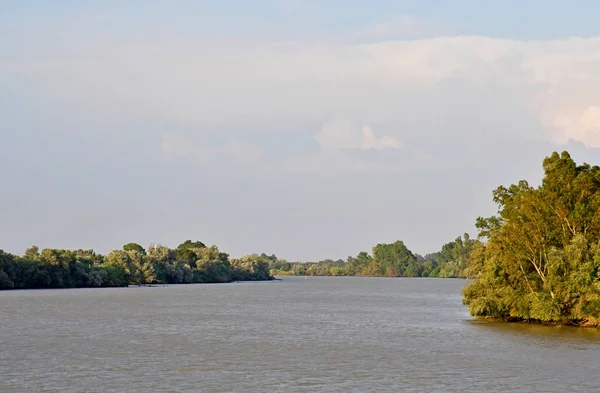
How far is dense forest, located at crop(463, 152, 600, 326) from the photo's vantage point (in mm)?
57656

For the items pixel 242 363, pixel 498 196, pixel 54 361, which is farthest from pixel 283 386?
pixel 498 196

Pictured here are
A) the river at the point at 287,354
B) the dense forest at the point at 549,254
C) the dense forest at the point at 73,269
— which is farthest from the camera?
the dense forest at the point at 73,269

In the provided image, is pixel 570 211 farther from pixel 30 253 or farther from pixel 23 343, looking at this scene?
pixel 30 253

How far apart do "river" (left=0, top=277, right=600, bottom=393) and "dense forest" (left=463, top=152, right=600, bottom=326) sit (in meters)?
1.73

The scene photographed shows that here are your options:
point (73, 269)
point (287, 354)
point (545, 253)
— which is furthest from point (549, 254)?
point (73, 269)

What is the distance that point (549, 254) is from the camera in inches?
2347

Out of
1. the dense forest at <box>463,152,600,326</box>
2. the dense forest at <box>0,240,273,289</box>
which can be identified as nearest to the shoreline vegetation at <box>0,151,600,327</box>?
the dense forest at <box>463,152,600,326</box>

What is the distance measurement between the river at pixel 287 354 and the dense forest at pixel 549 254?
5.67ft

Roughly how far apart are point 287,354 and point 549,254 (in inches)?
897

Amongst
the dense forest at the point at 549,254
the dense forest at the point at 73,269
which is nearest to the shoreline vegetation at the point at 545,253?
the dense forest at the point at 549,254

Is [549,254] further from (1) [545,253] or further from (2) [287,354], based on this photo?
(2) [287,354]

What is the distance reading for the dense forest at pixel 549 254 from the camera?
57656mm

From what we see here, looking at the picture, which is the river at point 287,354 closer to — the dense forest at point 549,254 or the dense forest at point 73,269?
the dense forest at point 549,254

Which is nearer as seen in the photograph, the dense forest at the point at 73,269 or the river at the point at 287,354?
the river at the point at 287,354
